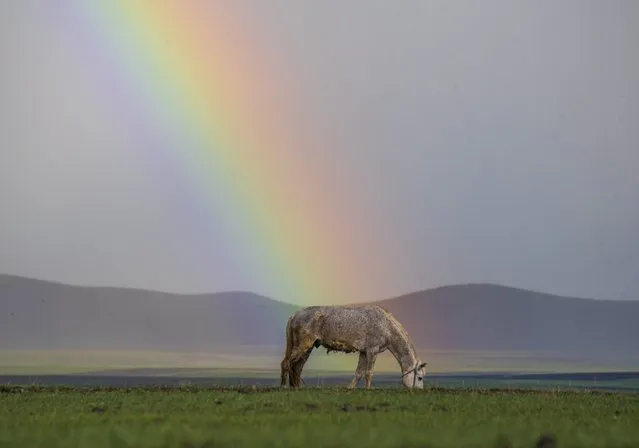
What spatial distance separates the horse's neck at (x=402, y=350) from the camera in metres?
43.5

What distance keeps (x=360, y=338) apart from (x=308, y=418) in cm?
2018

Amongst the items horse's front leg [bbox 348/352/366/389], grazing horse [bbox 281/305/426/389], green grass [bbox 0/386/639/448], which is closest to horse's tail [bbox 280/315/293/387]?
grazing horse [bbox 281/305/426/389]

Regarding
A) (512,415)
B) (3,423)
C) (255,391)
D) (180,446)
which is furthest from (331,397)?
(180,446)

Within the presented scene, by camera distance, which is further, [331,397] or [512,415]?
[331,397]

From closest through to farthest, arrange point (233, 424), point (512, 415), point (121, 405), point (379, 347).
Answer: point (233, 424) → point (512, 415) → point (121, 405) → point (379, 347)

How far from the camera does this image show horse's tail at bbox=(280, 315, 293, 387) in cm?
4488

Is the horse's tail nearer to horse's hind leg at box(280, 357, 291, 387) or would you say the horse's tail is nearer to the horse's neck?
horse's hind leg at box(280, 357, 291, 387)

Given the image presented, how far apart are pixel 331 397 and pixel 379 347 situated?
37.2 ft

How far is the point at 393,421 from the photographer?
23031 mm

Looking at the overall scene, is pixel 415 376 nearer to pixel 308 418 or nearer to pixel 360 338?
pixel 360 338

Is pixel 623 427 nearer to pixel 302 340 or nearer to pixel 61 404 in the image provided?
pixel 61 404

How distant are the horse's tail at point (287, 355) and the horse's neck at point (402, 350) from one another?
179 inches

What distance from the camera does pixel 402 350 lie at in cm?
4366

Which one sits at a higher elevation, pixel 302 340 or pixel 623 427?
pixel 302 340
